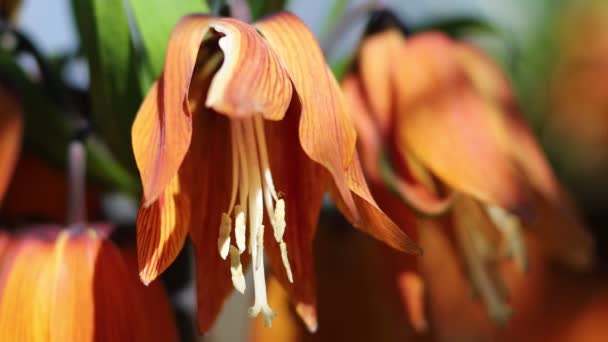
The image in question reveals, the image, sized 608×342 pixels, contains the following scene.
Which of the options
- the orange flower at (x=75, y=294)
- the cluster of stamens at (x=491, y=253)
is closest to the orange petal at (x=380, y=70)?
the cluster of stamens at (x=491, y=253)

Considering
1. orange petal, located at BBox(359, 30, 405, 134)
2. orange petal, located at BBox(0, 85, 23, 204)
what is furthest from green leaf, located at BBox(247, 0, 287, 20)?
orange petal, located at BBox(0, 85, 23, 204)

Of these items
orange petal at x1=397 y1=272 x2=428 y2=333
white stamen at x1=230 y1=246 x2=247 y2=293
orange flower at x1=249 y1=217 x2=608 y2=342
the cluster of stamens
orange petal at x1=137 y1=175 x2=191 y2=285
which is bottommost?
orange flower at x1=249 y1=217 x2=608 y2=342

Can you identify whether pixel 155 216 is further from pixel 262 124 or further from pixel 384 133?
pixel 384 133

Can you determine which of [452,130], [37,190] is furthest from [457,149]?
[37,190]

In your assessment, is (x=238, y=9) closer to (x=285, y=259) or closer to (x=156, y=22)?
(x=156, y=22)

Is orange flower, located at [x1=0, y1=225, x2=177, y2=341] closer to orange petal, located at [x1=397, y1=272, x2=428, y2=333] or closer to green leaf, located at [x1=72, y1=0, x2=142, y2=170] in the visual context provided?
green leaf, located at [x1=72, y1=0, x2=142, y2=170]

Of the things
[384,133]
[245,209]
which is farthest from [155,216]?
[384,133]

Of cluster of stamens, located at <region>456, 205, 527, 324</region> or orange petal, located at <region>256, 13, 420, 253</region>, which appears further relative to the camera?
cluster of stamens, located at <region>456, 205, 527, 324</region>

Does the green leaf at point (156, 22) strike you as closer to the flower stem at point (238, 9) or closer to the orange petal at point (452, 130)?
the flower stem at point (238, 9)
